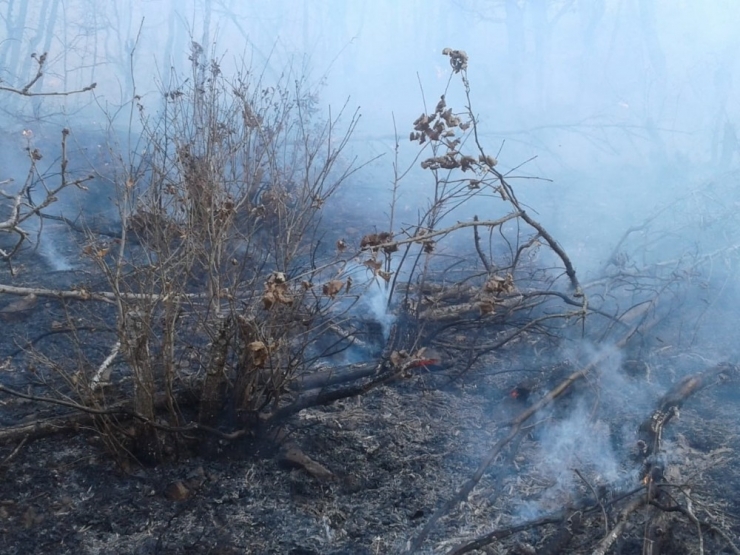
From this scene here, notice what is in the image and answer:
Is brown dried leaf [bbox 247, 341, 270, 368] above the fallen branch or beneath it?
above

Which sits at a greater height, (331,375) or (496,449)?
(331,375)

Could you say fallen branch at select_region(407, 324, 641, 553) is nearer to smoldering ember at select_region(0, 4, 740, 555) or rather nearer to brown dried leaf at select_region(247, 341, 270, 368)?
smoldering ember at select_region(0, 4, 740, 555)

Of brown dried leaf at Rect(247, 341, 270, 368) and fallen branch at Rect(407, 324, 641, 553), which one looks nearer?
brown dried leaf at Rect(247, 341, 270, 368)

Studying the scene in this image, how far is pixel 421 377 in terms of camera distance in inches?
174

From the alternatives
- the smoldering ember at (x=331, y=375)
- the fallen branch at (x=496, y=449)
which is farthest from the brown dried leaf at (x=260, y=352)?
the fallen branch at (x=496, y=449)

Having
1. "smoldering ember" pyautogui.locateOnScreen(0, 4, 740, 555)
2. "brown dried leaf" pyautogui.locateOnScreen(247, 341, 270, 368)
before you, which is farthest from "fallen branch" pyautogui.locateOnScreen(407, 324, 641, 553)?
"brown dried leaf" pyautogui.locateOnScreen(247, 341, 270, 368)

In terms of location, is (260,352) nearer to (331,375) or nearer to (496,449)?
(331,375)

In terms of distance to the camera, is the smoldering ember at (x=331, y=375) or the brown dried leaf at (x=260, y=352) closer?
the brown dried leaf at (x=260, y=352)

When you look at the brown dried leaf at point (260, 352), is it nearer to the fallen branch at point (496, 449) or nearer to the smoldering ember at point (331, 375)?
the smoldering ember at point (331, 375)

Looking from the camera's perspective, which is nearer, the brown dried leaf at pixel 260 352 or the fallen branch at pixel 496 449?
the brown dried leaf at pixel 260 352

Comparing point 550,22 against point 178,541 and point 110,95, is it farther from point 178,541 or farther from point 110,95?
point 178,541

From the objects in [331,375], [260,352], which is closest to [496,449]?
[331,375]

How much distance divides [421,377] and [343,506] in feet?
4.59

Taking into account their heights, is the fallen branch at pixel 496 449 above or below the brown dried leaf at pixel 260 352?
below
